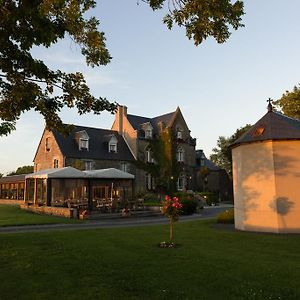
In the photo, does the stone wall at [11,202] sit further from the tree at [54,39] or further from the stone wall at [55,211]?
the tree at [54,39]

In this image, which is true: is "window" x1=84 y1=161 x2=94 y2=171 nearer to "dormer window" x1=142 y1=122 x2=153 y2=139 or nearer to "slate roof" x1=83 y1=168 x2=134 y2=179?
"dormer window" x1=142 y1=122 x2=153 y2=139

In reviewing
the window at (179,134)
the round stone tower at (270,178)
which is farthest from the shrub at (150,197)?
the round stone tower at (270,178)

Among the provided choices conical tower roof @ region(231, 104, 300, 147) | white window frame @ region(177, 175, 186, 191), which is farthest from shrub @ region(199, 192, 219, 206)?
conical tower roof @ region(231, 104, 300, 147)

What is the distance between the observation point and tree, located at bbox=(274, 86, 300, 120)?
41.6m

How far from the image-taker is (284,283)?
8.34 metres

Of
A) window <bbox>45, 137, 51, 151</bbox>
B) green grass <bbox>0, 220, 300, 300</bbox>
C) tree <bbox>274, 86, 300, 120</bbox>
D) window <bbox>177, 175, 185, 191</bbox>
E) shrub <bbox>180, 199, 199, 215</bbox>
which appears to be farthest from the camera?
window <bbox>177, 175, 185, 191</bbox>

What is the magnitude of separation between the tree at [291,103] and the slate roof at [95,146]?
69.3 feet

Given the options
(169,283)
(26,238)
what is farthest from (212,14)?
(26,238)

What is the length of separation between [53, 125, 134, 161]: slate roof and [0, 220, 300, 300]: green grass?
29.5 metres

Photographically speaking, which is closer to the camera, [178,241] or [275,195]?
[178,241]

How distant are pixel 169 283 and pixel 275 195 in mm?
12406

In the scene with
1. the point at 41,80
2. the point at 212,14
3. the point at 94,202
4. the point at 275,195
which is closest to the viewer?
the point at 212,14

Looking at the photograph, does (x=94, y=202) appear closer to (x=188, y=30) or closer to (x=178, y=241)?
(x=178, y=241)

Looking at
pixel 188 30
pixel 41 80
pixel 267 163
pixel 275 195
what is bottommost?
pixel 275 195
